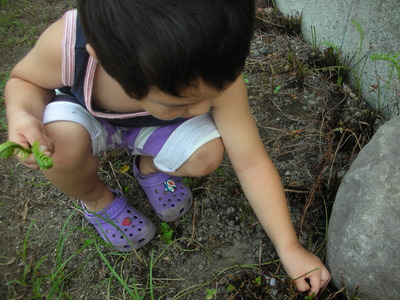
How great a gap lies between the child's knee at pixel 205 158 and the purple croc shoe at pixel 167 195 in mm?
227

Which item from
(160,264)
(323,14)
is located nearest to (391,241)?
(160,264)

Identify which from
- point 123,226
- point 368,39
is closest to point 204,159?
point 123,226

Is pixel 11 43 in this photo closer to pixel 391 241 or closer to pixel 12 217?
pixel 12 217

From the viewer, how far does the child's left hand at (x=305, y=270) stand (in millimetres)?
1533

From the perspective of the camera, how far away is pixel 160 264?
1865 mm

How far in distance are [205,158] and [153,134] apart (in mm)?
254

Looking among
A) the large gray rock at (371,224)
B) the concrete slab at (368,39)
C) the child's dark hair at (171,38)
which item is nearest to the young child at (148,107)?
the child's dark hair at (171,38)

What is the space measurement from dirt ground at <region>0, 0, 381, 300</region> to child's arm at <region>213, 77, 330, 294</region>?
0.09 m

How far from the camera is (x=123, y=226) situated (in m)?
1.90

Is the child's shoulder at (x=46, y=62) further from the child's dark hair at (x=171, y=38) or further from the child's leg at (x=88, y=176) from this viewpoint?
the child's dark hair at (x=171, y=38)

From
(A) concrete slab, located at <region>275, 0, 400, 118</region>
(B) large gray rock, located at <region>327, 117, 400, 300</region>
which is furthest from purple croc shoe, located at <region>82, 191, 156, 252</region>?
(A) concrete slab, located at <region>275, 0, 400, 118</region>

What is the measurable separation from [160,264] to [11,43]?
221 cm

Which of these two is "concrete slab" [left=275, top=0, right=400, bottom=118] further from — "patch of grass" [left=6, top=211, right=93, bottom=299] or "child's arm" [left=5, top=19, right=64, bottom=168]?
"patch of grass" [left=6, top=211, right=93, bottom=299]

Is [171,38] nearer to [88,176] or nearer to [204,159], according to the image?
[204,159]
